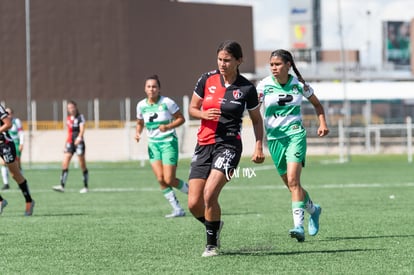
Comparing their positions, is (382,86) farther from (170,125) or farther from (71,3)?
(170,125)

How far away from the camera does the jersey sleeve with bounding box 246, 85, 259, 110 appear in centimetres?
1038

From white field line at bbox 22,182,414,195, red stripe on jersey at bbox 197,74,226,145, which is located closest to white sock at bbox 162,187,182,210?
red stripe on jersey at bbox 197,74,226,145

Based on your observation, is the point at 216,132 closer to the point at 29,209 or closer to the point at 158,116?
the point at 158,116

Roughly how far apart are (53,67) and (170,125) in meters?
59.3

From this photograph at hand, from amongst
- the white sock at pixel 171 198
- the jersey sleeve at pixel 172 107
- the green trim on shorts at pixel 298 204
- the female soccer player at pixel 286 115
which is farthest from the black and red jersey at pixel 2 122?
the green trim on shorts at pixel 298 204

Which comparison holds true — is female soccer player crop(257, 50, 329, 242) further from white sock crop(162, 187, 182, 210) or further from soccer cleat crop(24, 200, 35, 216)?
soccer cleat crop(24, 200, 35, 216)

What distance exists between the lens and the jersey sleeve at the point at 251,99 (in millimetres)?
10383

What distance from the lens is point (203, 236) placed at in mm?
12414

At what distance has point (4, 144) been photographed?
51.2 feet

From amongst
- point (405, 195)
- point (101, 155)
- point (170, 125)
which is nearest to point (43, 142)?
point (101, 155)

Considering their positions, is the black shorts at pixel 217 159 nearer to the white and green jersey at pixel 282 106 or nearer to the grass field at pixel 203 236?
the grass field at pixel 203 236

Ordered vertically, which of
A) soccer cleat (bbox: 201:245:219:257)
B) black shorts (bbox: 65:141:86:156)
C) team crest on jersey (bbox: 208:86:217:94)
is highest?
team crest on jersey (bbox: 208:86:217:94)

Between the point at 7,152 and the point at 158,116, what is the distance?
2408mm

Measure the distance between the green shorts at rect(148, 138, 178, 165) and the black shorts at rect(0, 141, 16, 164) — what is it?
6.99 ft
